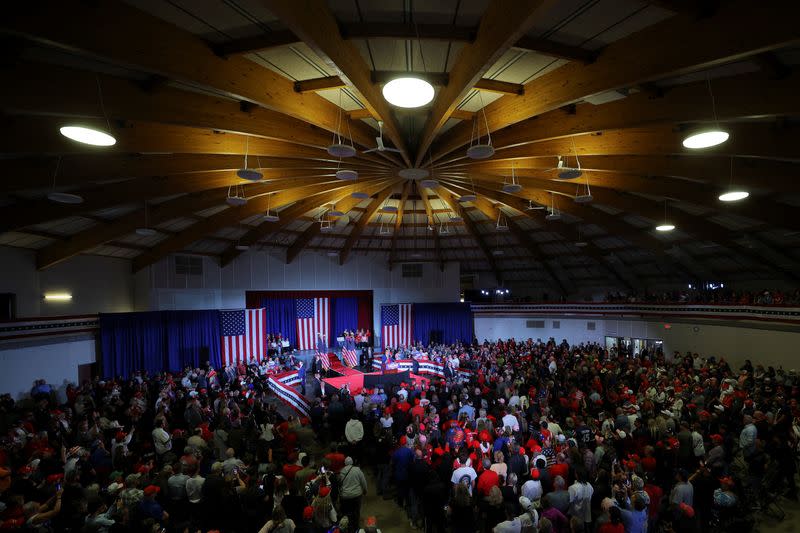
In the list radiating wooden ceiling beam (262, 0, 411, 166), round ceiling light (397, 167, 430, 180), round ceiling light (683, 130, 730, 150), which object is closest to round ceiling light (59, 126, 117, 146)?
radiating wooden ceiling beam (262, 0, 411, 166)

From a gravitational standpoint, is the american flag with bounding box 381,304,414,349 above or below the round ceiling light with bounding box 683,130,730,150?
below

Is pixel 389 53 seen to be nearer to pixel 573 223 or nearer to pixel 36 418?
pixel 36 418

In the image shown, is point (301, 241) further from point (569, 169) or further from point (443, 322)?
point (569, 169)

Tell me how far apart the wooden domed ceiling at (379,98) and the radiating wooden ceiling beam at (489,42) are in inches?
1.1

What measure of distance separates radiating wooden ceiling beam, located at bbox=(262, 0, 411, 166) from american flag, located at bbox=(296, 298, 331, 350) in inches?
711

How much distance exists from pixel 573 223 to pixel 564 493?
1502 cm

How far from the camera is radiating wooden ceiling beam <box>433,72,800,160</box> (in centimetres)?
539

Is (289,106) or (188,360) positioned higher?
(289,106)

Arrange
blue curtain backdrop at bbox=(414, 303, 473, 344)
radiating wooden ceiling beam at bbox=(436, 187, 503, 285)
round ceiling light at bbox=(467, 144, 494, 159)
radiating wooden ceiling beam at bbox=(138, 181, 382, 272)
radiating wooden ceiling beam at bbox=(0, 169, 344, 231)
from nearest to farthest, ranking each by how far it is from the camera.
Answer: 1. round ceiling light at bbox=(467, 144, 494, 159)
2. radiating wooden ceiling beam at bbox=(0, 169, 344, 231)
3. radiating wooden ceiling beam at bbox=(138, 181, 382, 272)
4. radiating wooden ceiling beam at bbox=(436, 187, 503, 285)
5. blue curtain backdrop at bbox=(414, 303, 473, 344)

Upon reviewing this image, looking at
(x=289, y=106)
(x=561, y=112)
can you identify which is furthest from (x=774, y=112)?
(x=289, y=106)

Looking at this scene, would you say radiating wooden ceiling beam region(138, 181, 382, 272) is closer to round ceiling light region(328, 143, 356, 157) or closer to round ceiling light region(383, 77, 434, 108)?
round ceiling light region(328, 143, 356, 157)

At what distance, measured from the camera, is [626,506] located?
5.15m

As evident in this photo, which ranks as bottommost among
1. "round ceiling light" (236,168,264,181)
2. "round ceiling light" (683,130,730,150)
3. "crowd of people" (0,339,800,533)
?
"crowd of people" (0,339,800,533)

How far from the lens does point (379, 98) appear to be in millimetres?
6531
